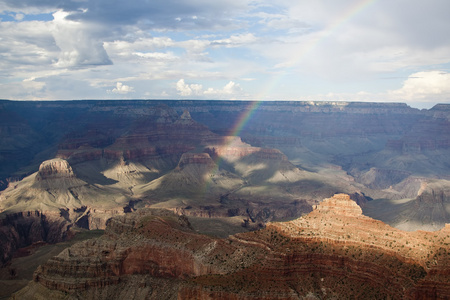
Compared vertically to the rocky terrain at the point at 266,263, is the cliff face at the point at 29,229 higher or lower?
lower

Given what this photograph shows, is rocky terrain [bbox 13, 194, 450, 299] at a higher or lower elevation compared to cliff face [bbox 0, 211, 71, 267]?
higher

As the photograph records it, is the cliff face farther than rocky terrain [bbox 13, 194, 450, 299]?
Yes

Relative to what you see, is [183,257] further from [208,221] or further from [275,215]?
[275,215]

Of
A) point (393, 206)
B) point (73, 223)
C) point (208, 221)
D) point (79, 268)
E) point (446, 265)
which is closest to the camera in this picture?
point (446, 265)

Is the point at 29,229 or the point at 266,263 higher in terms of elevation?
the point at 266,263

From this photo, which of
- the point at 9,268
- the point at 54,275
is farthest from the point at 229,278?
the point at 9,268

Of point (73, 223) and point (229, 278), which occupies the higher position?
point (229, 278)

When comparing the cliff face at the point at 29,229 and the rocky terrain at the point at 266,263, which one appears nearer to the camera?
the rocky terrain at the point at 266,263

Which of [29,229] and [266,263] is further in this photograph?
[29,229]
